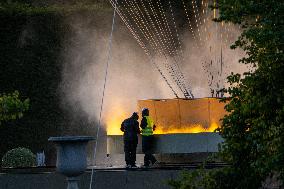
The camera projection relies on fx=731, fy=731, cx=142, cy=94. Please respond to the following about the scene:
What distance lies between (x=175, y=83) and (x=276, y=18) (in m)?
Result: 22.7

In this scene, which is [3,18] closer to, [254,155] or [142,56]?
[142,56]

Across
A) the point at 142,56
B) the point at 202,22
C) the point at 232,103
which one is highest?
the point at 202,22

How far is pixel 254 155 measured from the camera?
997cm

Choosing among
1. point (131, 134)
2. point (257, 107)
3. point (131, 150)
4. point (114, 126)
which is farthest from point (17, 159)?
point (257, 107)

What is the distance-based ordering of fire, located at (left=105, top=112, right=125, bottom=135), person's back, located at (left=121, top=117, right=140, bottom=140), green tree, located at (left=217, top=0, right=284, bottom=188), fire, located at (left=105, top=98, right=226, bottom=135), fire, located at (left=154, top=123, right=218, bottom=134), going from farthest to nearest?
fire, located at (left=105, top=112, right=125, bottom=135)
fire, located at (left=154, top=123, right=218, bottom=134)
fire, located at (left=105, top=98, right=226, bottom=135)
person's back, located at (left=121, top=117, right=140, bottom=140)
green tree, located at (left=217, top=0, right=284, bottom=188)

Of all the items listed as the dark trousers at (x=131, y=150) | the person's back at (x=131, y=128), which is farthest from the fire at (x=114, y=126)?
the person's back at (x=131, y=128)

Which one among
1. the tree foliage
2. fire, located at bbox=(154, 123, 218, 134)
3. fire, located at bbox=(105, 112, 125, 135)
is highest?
fire, located at bbox=(105, 112, 125, 135)

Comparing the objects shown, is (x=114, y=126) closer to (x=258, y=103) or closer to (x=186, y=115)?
(x=186, y=115)

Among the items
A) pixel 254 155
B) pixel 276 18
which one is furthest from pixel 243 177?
pixel 276 18

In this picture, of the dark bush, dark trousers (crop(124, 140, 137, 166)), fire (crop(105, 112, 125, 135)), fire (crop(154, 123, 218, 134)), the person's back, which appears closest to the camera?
the person's back

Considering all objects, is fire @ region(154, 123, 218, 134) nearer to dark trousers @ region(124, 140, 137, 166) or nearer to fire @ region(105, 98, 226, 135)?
fire @ region(105, 98, 226, 135)

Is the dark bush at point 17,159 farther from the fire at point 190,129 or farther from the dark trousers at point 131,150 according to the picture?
the dark trousers at point 131,150

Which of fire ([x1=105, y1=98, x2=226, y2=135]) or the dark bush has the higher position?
fire ([x1=105, y1=98, x2=226, y2=135])

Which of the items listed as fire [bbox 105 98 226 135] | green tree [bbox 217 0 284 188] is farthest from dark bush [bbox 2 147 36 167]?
green tree [bbox 217 0 284 188]
